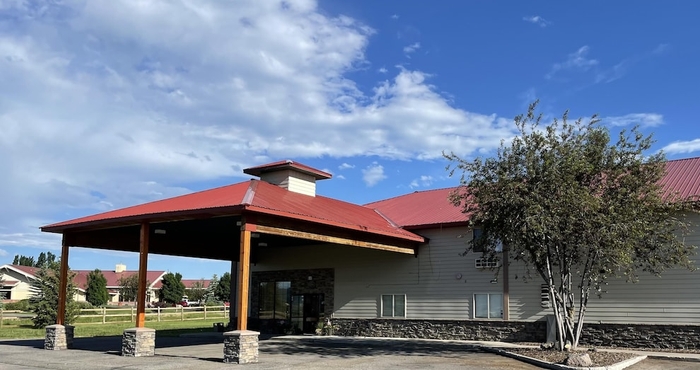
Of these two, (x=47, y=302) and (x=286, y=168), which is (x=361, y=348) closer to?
(x=286, y=168)

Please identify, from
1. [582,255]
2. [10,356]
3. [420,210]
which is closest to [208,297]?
[420,210]

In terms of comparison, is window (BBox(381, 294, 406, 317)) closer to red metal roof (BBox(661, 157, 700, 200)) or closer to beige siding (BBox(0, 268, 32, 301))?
red metal roof (BBox(661, 157, 700, 200))

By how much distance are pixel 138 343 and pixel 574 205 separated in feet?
37.2

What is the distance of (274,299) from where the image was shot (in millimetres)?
26484

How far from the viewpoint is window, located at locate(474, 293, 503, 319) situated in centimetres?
2056

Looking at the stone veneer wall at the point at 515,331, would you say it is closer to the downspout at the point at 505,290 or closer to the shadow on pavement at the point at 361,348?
the downspout at the point at 505,290

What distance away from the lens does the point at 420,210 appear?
2434cm

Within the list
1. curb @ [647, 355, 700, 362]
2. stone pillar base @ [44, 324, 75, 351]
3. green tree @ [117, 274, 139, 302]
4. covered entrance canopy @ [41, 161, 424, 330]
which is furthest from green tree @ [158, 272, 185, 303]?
curb @ [647, 355, 700, 362]

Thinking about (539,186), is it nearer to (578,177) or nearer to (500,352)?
(578,177)

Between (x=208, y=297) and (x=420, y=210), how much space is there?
42.4m

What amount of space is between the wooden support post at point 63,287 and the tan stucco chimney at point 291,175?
679cm

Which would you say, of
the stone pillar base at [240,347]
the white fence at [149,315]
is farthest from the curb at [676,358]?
the white fence at [149,315]

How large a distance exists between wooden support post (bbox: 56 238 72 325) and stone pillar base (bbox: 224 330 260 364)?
7.09 meters

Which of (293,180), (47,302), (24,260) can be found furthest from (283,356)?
(24,260)
